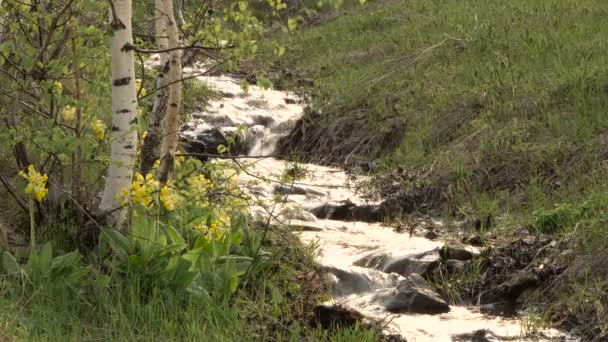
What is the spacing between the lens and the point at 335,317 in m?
5.30

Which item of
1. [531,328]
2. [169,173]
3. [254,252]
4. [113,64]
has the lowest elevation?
[531,328]

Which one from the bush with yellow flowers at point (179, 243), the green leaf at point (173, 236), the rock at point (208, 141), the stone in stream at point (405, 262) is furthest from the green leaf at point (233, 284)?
the rock at point (208, 141)

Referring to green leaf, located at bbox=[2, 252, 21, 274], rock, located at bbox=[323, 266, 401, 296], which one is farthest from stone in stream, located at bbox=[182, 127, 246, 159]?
green leaf, located at bbox=[2, 252, 21, 274]

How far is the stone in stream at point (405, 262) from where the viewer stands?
663 cm

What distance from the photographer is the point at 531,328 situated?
5.60 metres

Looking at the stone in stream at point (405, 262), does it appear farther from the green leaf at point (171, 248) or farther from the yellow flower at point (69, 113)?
the yellow flower at point (69, 113)

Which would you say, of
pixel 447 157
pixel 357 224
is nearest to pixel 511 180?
pixel 447 157

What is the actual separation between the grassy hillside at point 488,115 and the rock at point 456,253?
690 millimetres

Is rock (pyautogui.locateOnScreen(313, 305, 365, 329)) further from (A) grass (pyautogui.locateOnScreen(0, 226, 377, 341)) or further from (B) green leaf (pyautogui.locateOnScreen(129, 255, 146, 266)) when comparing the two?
(B) green leaf (pyautogui.locateOnScreen(129, 255, 146, 266))

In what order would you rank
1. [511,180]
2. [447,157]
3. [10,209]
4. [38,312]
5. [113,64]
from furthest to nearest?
[447,157]
[511,180]
[10,209]
[113,64]
[38,312]

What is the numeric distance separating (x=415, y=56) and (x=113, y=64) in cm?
759

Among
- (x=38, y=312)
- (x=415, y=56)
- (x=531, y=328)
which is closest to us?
(x=38, y=312)

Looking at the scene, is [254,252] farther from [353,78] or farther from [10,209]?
[353,78]

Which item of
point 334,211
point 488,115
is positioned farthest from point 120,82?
point 488,115
